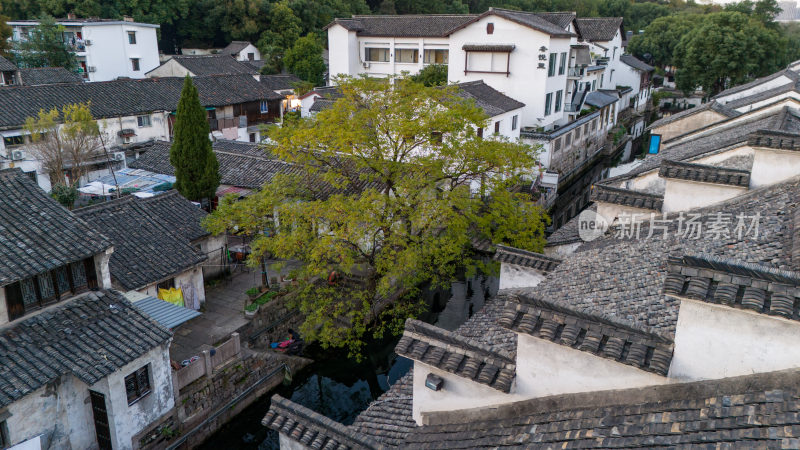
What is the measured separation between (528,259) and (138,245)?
14552 millimetres

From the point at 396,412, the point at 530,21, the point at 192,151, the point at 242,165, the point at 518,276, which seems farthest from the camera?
the point at 530,21

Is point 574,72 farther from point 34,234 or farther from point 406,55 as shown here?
point 34,234

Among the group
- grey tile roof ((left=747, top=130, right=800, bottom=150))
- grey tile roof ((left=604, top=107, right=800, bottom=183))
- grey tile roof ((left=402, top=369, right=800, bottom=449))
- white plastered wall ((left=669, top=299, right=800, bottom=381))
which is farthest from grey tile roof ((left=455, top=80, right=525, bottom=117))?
white plastered wall ((left=669, top=299, right=800, bottom=381))

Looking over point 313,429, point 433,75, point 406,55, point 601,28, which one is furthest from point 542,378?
point 601,28

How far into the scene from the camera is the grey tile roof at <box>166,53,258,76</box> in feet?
175

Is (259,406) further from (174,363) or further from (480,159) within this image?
(480,159)

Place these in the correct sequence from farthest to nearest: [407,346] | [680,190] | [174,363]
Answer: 1. [174,363]
2. [680,190]
3. [407,346]

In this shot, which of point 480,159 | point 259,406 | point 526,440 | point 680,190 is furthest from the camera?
point 480,159

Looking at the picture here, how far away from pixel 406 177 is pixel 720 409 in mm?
16187

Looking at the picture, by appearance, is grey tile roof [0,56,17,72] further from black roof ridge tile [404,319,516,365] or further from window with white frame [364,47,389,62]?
black roof ridge tile [404,319,516,365]

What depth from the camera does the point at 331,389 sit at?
21359 millimetres

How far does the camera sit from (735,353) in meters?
5.45

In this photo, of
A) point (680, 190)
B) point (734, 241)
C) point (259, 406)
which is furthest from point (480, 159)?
point (734, 241)

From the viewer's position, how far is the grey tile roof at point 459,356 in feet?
23.0
